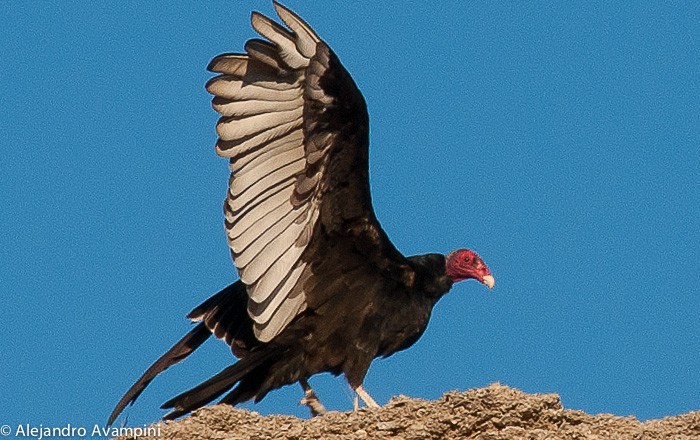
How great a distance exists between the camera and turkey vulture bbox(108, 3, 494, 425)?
29.2 ft

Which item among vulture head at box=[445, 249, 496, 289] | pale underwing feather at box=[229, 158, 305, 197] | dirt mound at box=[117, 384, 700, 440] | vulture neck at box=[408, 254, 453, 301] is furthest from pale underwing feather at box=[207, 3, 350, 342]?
dirt mound at box=[117, 384, 700, 440]

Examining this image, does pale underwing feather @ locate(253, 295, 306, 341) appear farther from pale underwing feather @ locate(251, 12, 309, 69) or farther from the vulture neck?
pale underwing feather @ locate(251, 12, 309, 69)

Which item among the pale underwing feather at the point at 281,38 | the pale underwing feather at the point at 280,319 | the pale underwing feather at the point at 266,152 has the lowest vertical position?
the pale underwing feather at the point at 280,319

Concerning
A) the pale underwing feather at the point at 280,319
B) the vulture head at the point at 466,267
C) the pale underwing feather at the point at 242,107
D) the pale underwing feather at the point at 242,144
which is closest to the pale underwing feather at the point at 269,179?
the pale underwing feather at the point at 242,144

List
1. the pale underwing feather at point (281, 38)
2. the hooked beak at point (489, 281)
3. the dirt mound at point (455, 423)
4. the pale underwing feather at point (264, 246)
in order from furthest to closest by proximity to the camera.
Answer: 1. the hooked beak at point (489, 281)
2. the pale underwing feather at point (264, 246)
3. the pale underwing feather at point (281, 38)
4. the dirt mound at point (455, 423)

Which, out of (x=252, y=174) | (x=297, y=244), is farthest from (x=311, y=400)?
(x=252, y=174)

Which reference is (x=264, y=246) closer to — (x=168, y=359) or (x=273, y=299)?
(x=273, y=299)

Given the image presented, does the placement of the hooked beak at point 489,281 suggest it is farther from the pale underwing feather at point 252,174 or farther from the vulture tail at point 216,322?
the pale underwing feather at point 252,174

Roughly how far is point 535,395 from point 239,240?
2.54 m

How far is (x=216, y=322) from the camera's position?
976 centimetres

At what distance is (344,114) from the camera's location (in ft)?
29.4

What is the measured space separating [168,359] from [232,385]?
1.68 feet

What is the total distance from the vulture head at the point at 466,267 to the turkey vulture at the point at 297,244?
0.32 metres

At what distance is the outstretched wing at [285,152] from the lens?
8875 mm
